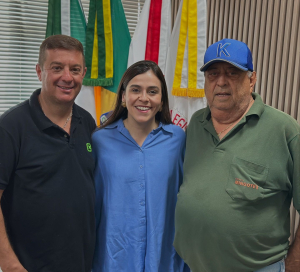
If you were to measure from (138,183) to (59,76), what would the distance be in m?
0.64

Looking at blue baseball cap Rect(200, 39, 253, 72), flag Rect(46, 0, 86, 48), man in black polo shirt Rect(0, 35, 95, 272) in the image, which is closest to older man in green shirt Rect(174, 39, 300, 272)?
blue baseball cap Rect(200, 39, 253, 72)

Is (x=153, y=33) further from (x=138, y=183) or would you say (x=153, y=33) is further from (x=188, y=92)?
(x=138, y=183)

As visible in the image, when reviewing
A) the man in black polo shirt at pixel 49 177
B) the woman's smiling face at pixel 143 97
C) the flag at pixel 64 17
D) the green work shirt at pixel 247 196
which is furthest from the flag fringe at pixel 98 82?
the green work shirt at pixel 247 196

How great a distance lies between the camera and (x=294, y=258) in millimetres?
1459

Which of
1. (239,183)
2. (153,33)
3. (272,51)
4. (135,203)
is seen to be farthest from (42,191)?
(272,51)

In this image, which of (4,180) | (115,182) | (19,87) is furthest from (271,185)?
(19,87)

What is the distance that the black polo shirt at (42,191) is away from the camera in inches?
54.7

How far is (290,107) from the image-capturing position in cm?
235

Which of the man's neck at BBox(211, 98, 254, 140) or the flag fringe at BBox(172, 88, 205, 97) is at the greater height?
the flag fringe at BBox(172, 88, 205, 97)

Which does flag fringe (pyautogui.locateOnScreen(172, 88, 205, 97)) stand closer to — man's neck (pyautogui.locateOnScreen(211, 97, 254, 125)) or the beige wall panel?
the beige wall panel

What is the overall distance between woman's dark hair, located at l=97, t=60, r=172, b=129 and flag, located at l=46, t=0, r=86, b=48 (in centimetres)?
114

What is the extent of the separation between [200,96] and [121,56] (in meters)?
0.74

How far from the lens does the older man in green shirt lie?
1.40 meters

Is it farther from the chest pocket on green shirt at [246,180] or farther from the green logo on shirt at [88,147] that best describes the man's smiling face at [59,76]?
the chest pocket on green shirt at [246,180]
